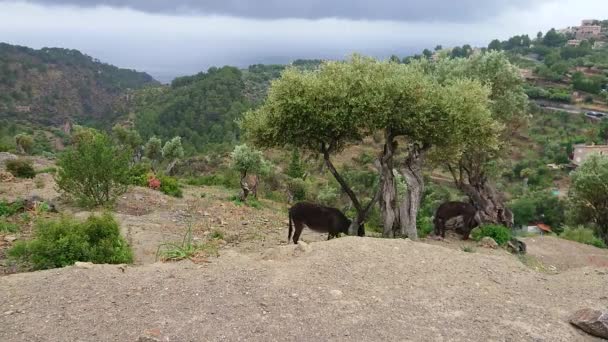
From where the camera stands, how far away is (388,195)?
1523 centimetres

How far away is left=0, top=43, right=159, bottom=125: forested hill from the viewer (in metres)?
116

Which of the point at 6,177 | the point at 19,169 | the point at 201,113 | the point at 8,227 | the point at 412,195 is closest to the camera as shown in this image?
the point at 8,227

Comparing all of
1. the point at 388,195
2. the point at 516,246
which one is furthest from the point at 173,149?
the point at 516,246

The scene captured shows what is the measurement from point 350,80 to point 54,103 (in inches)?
5142

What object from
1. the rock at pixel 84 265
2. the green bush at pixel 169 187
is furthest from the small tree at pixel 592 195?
the rock at pixel 84 265

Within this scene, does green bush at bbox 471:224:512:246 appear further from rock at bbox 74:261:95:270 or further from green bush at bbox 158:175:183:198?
rock at bbox 74:261:95:270

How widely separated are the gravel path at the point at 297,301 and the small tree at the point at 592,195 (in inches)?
592

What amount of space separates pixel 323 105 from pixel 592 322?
8393mm

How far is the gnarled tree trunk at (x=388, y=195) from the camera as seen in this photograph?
15.0 metres

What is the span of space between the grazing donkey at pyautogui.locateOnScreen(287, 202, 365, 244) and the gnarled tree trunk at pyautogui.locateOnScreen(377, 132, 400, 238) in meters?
2.26

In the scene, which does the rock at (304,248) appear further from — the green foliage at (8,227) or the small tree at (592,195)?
the small tree at (592,195)

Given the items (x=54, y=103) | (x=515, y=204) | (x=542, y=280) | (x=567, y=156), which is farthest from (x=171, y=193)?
(x=54, y=103)

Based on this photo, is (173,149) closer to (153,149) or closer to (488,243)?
(153,149)

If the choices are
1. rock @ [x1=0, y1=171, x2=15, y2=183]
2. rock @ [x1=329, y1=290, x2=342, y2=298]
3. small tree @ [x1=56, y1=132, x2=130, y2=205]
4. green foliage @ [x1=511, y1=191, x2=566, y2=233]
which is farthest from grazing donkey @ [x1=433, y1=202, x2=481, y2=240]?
green foliage @ [x1=511, y1=191, x2=566, y2=233]
